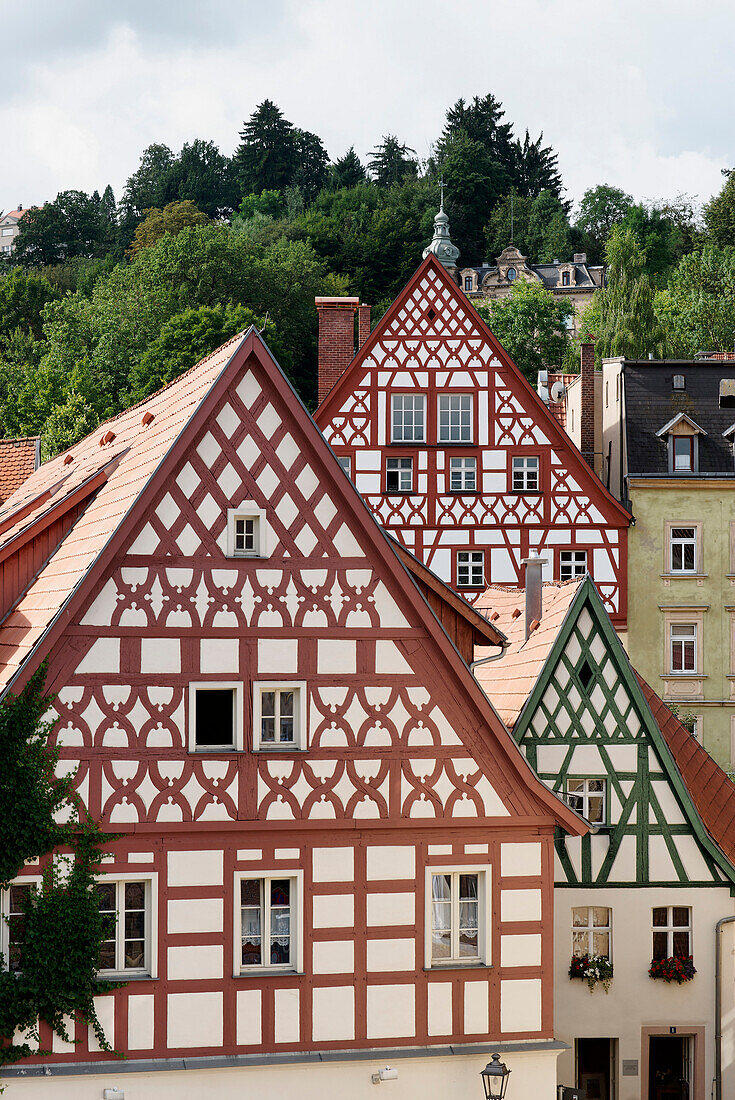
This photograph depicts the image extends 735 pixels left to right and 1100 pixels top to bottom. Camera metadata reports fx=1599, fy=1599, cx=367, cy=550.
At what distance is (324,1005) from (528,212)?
322ft

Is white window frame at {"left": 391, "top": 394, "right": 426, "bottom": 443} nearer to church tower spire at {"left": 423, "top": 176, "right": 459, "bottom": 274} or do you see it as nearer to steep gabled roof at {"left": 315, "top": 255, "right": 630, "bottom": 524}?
steep gabled roof at {"left": 315, "top": 255, "right": 630, "bottom": 524}

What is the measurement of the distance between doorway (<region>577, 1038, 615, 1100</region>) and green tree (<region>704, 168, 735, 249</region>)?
64153mm

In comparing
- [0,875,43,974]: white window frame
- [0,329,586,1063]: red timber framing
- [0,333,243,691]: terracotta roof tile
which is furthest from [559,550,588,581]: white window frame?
[0,875,43,974]: white window frame

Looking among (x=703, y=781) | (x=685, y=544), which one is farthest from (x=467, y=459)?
(x=703, y=781)

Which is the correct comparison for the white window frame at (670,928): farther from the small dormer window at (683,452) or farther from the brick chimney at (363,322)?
the brick chimney at (363,322)

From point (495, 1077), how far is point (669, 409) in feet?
95.5

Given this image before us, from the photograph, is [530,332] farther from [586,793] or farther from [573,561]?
[586,793]

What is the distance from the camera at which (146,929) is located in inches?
659

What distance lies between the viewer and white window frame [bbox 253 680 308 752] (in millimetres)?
17141

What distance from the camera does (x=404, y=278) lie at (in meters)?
83.2

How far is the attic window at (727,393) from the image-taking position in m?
42.6

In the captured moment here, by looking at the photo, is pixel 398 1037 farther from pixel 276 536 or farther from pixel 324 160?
pixel 324 160

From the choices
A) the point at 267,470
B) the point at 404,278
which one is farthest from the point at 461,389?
the point at 404,278

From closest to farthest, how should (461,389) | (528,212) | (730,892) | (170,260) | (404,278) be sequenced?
(730,892) → (461,389) → (170,260) → (404,278) → (528,212)
